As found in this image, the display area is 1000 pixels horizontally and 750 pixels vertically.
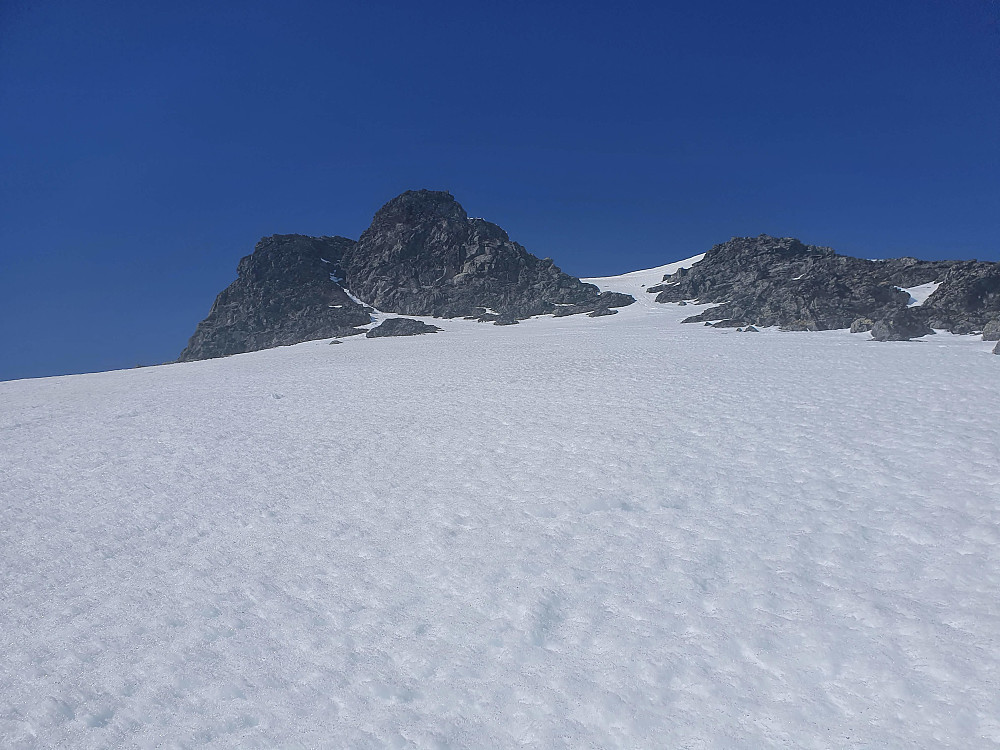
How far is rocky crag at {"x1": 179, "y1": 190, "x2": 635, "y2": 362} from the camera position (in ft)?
244

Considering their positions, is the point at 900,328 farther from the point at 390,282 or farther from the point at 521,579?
the point at 390,282

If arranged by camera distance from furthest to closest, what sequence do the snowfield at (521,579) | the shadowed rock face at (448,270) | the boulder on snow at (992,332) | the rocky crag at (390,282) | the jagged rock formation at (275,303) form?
the jagged rock formation at (275,303) → the rocky crag at (390,282) → the shadowed rock face at (448,270) → the boulder on snow at (992,332) → the snowfield at (521,579)

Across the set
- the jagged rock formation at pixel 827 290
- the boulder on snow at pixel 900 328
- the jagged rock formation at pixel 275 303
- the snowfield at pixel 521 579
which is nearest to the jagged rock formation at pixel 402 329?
the jagged rock formation at pixel 275 303

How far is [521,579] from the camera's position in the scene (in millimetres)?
7348

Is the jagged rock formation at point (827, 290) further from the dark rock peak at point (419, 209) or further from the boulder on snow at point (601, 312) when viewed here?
the dark rock peak at point (419, 209)

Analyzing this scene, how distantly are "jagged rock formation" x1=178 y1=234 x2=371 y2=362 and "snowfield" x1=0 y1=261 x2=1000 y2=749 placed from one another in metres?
64.3

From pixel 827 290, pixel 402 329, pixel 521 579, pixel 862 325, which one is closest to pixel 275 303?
pixel 402 329

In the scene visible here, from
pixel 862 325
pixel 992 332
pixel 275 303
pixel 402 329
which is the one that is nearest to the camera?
pixel 992 332

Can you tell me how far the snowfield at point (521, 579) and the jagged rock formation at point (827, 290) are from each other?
2249cm

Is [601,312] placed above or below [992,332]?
above

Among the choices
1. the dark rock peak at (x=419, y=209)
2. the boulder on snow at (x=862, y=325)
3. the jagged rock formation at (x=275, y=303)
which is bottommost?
the boulder on snow at (x=862, y=325)

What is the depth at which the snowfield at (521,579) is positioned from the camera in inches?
200

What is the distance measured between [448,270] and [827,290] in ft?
185

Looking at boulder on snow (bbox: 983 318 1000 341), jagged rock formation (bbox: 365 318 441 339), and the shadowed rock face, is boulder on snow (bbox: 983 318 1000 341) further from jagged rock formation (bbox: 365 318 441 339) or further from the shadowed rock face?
jagged rock formation (bbox: 365 318 441 339)
